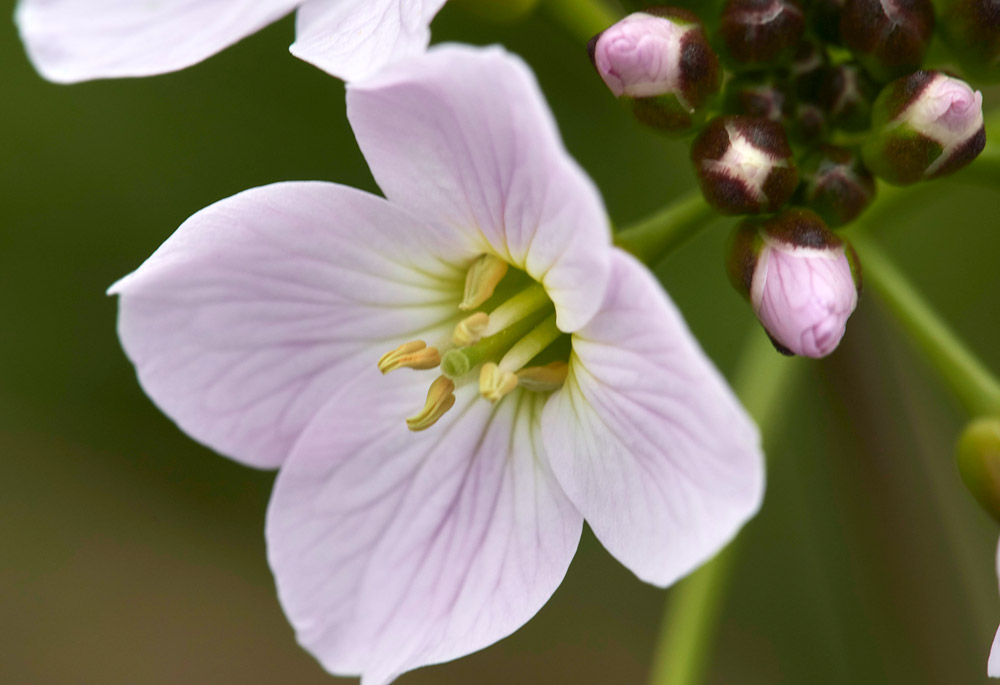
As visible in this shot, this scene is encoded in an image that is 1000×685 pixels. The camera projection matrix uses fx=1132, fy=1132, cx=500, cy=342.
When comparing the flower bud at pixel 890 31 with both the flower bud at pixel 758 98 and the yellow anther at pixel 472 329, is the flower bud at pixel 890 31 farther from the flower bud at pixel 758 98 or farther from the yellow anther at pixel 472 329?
the yellow anther at pixel 472 329

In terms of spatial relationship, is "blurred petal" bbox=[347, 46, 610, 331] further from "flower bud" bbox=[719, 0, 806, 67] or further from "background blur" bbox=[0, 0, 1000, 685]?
"background blur" bbox=[0, 0, 1000, 685]

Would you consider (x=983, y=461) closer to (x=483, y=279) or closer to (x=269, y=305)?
(x=483, y=279)

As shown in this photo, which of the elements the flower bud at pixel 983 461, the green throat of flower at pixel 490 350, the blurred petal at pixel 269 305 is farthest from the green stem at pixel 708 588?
the blurred petal at pixel 269 305

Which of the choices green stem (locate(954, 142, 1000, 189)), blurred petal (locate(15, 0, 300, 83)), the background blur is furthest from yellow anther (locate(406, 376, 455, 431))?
the background blur

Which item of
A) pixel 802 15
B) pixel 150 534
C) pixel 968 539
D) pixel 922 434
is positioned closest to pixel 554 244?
pixel 802 15

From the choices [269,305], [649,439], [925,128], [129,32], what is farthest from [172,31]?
[925,128]

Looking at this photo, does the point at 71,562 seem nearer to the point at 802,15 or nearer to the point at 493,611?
the point at 493,611
